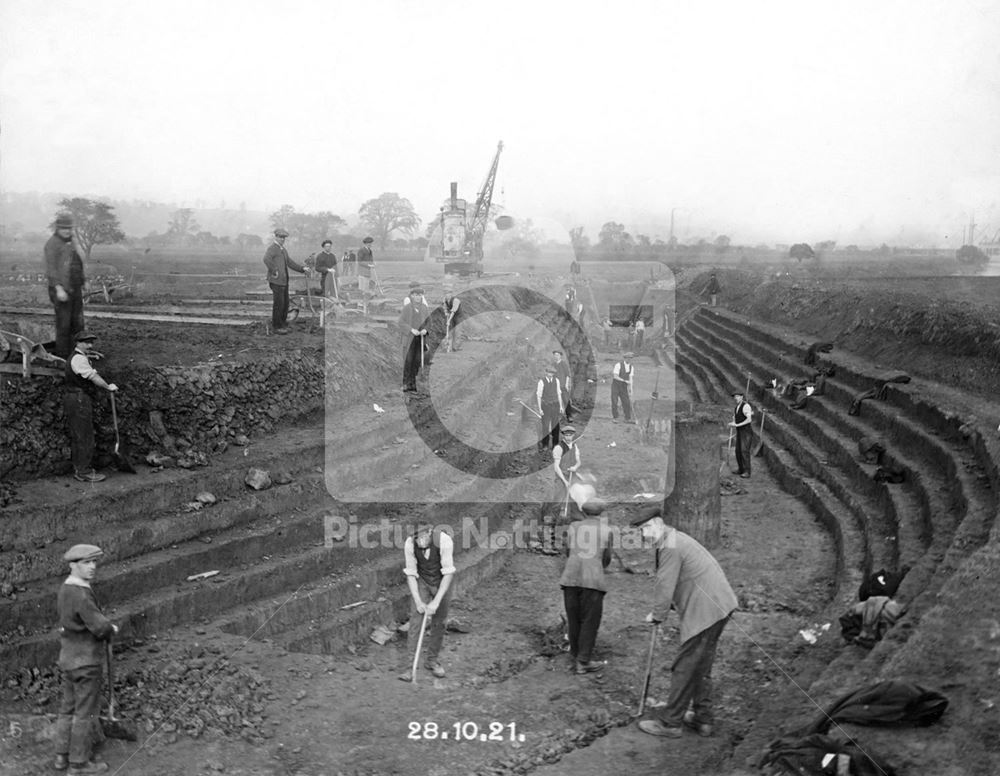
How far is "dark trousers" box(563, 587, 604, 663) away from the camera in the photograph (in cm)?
698

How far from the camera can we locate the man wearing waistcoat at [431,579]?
265 inches

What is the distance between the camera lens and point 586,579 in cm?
686

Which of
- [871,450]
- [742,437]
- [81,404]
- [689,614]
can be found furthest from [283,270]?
[689,614]

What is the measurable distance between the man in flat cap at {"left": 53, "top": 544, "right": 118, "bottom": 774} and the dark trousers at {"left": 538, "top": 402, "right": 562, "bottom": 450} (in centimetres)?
910

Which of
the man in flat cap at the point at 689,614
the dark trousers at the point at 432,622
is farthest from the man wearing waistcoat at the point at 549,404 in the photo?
the man in flat cap at the point at 689,614

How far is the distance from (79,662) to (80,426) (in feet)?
12.2

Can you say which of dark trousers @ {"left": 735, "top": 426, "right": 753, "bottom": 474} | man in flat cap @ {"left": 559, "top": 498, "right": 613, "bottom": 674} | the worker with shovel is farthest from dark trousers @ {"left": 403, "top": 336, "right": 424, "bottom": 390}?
man in flat cap @ {"left": 559, "top": 498, "right": 613, "bottom": 674}

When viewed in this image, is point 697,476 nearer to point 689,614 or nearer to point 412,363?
point 689,614

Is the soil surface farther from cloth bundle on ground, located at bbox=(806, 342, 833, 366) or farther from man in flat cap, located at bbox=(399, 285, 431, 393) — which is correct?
cloth bundle on ground, located at bbox=(806, 342, 833, 366)

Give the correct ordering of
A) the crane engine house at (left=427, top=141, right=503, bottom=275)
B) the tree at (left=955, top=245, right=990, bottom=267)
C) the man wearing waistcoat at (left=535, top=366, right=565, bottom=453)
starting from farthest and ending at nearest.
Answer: the tree at (left=955, top=245, right=990, bottom=267) < the crane engine house at (left=427, top=141, right=503, bottom=275) < the man wearing waistcoat at (left=535, top=366, right=565, bottom=453)

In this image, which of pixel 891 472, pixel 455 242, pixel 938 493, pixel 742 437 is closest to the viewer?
pixel 938 493

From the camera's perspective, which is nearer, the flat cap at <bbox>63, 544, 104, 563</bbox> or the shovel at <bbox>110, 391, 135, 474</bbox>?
the flat cap at <bbox>63, 544, 104, 563</bbox>

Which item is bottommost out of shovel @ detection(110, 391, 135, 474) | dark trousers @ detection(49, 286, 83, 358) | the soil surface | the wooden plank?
the soil surface

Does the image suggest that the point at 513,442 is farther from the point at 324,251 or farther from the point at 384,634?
the point at 384,634
